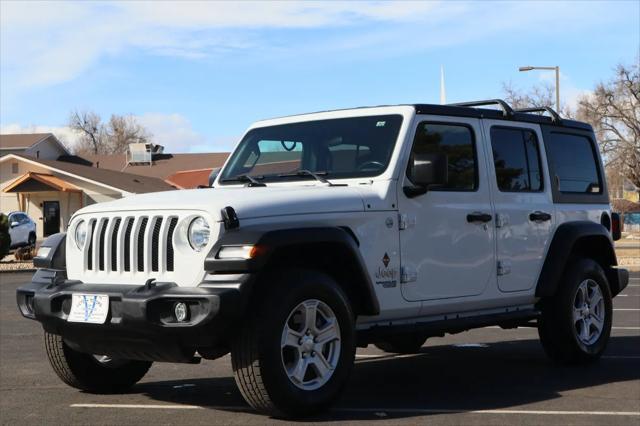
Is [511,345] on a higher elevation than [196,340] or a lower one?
lower

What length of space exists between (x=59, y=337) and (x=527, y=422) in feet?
10.5

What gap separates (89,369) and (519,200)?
11.9 ft

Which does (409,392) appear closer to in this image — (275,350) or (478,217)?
(478,217)

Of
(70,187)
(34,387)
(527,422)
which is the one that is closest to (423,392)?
(527,422)

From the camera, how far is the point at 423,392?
6918 millimetres

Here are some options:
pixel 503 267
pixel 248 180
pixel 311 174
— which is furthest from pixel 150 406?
pixel 503 267

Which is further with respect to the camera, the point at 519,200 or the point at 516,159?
the point at 516,159

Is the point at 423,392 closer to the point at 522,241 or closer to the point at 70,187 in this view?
the point at 522,241

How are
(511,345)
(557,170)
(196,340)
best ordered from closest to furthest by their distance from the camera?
(196,340), (557,170), (511,345)

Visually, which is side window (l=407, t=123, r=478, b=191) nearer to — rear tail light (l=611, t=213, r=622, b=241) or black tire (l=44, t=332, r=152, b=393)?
rear tail light (l=611, t=213, r=622, b=241)

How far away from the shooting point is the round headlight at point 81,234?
633 centimetres

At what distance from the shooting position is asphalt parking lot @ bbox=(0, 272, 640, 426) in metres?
5.98

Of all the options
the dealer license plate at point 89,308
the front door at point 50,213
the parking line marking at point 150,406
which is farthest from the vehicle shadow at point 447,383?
the front door at point 50,213

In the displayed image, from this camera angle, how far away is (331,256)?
6.16 metres
